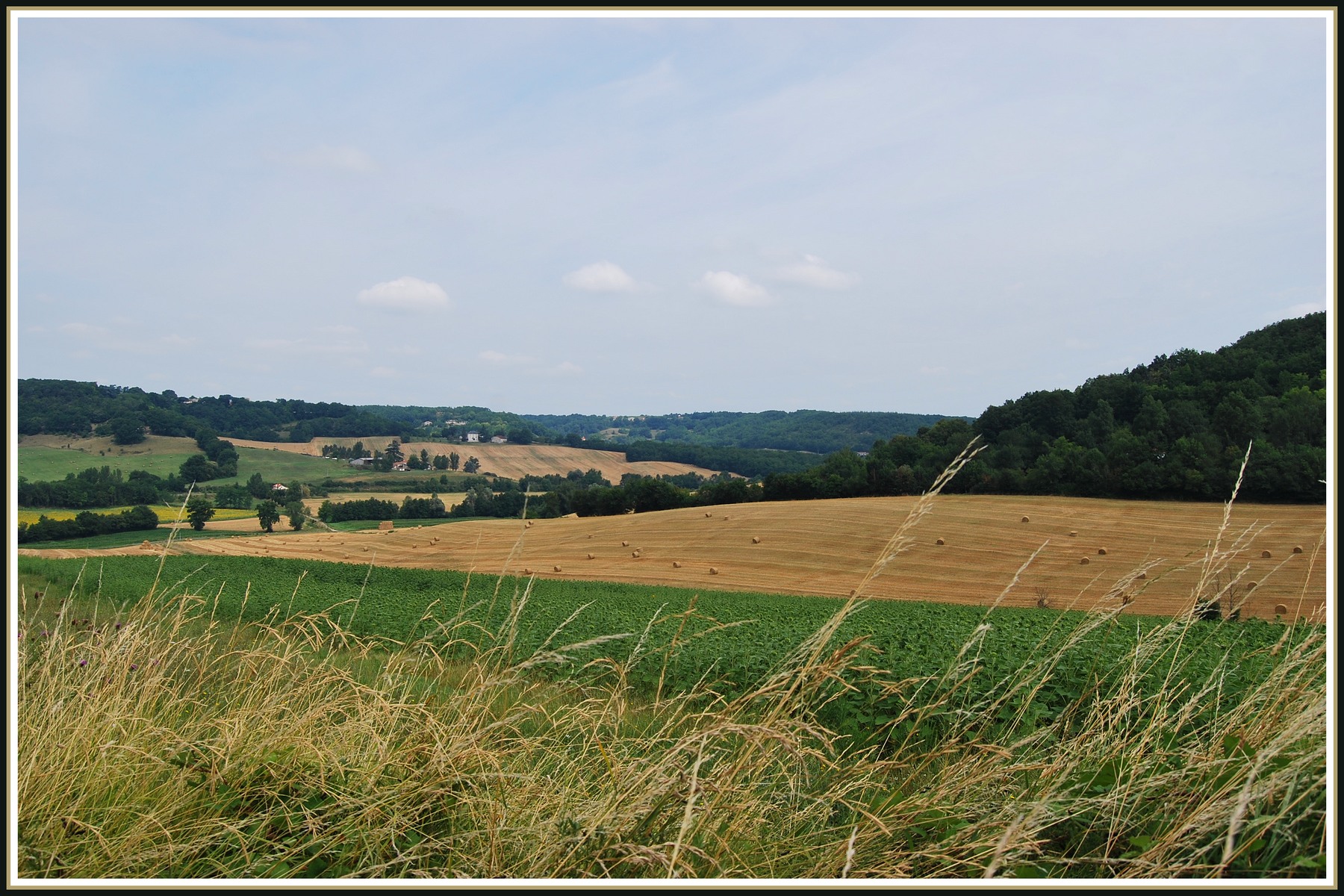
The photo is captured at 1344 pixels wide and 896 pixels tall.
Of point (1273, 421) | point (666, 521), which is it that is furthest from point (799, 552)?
point (1273, 421)

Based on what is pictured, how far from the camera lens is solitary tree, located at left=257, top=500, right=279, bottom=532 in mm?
24531

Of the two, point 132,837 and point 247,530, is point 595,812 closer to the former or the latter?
point 132,837

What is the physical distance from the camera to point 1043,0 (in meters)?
2.36

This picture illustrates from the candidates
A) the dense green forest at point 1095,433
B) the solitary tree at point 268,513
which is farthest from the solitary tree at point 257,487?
the dense green forest at point 1095,433

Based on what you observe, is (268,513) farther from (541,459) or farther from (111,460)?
(541,459)

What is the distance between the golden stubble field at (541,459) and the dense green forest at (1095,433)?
10.1ft

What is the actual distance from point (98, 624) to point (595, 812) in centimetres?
537

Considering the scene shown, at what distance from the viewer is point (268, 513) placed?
24469 millimetres

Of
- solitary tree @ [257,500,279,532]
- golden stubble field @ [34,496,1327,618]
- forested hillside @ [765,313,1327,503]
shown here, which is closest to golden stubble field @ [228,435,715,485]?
golden stubble field @ [34,496,1327,618]

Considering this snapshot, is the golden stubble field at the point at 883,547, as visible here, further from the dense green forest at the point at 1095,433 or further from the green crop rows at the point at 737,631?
the green crop rows at the point at 737,631

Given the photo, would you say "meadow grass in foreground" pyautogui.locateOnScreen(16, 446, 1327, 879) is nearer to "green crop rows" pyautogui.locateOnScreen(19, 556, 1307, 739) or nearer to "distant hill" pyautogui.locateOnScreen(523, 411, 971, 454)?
"green crop rows" pyautogui.locateOnScreen(19, 556, 1307, 739)

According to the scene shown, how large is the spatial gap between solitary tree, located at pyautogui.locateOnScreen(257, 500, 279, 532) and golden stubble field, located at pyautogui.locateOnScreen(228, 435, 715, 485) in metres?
18.0

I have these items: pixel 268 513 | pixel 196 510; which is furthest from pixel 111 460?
pixel 196 510

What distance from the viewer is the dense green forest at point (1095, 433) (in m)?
21.6
